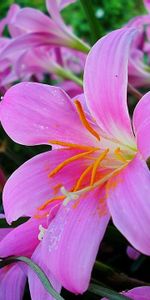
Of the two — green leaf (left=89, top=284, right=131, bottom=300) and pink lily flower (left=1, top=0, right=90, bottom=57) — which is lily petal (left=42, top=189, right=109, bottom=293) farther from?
pink lily flower (left=1, top=0, right=90, bottom=57)

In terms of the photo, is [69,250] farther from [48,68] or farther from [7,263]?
[48,68]

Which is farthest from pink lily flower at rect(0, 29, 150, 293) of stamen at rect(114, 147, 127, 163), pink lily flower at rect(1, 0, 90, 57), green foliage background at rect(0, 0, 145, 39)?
green foliage background at rect(0, 0, 145, 39)

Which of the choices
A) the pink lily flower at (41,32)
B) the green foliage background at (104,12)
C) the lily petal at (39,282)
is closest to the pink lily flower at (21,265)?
the lily petal at (39,282)

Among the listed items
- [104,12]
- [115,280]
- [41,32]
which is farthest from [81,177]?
[104,12]

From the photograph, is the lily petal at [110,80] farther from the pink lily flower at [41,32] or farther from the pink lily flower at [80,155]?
the pink lily flower at [41,32]

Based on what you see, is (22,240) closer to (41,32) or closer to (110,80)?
(110,80)

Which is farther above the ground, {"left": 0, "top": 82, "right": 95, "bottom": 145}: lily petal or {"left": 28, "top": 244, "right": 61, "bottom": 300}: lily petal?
{"left": 0, "top": 82, "right": 95, "bottom": 145}: lily petal
